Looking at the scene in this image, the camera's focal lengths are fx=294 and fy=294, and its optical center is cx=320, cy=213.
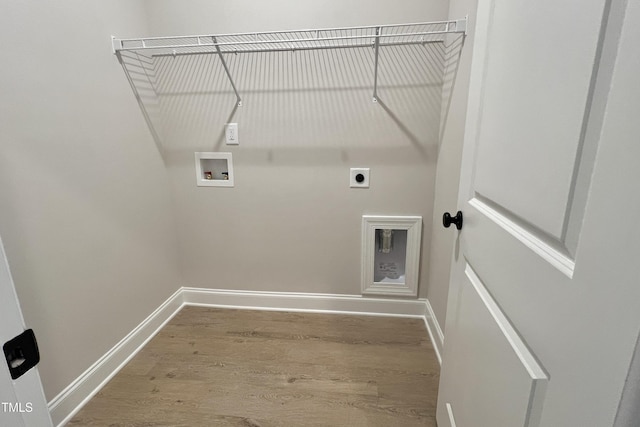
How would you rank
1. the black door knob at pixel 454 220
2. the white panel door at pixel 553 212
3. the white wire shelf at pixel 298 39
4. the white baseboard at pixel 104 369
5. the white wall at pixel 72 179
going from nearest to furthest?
the white panel door at pixel 553 212
the black door knob at pixel 454 220
the white wall at pixel 72 179
the white baseboard at pixel 104 369
the white wire shelf at pixel 298 39

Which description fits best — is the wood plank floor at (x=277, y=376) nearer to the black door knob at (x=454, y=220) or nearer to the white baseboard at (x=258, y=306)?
the white baseboard at (x=258, y=306)

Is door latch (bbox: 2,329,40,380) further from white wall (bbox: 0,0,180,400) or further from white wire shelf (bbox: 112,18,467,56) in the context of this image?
white wire shelf (bbox: 112,18,467,56)

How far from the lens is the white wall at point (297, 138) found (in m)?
1.68

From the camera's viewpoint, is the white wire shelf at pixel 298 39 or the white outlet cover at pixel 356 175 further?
the white outlet cover at pixel 356 175

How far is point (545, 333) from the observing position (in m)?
0.55

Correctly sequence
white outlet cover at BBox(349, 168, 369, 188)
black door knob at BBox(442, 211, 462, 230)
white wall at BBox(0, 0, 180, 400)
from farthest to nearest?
white outlet cover at BBox(349, 168, 369, 188) → white wall at BBox(0, 0, 180, 400) → black door knob at BBox(442, 211, 462, 230)

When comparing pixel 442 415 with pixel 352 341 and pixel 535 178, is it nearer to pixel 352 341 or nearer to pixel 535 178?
pixel 352 341

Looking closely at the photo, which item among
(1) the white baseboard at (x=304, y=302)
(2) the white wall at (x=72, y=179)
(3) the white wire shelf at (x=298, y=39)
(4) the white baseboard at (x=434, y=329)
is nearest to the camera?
(2) the white wall at (x=72, y=179)

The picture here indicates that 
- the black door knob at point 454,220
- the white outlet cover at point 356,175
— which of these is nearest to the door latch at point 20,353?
the black door knob at point 454,220

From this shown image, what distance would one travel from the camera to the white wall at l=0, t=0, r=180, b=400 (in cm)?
112

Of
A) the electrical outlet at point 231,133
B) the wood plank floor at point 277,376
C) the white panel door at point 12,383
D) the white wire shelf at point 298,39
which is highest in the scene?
the white wire shelf at point 298,39

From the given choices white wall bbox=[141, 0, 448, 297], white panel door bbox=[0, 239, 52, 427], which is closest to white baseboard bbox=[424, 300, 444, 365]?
white wall bbox=[141, 0, 448, 297]

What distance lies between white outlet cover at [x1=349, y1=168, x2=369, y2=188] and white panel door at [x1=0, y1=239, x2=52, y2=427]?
1.57m

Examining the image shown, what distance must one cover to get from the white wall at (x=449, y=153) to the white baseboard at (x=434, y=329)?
0.04m
